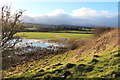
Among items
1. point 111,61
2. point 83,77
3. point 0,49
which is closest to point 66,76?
point 83,77

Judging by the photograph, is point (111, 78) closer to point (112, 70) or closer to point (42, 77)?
point (112, 70)

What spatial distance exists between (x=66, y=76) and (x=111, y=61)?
519cm

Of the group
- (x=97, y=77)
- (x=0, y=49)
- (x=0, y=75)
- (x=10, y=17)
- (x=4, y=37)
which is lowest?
(x=0, y=75)

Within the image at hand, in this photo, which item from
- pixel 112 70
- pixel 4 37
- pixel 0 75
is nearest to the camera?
pixel 112 70

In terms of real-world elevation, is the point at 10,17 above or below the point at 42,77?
above

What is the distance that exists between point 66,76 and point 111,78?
4184mm

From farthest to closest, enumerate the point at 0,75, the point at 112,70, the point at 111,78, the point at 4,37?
the point at 0,75
the point at 4,37
the point at 112,70
the point at 111,78

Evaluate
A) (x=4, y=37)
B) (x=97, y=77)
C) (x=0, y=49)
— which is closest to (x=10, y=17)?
(x=4, y=37)

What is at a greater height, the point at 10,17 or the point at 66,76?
the point at 10,17

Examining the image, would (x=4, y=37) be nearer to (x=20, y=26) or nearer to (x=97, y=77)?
(x=20, y=26)

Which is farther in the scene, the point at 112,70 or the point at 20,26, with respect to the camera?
the point at 20,26

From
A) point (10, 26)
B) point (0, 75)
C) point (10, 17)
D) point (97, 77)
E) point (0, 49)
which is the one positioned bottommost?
point (0, 75)

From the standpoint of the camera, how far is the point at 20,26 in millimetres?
13508

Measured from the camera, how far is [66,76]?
12.9 metres
